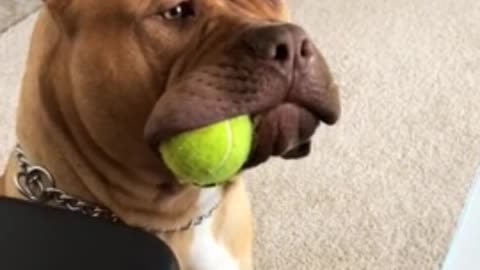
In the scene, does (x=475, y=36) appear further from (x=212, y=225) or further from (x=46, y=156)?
(x=46, y=156)

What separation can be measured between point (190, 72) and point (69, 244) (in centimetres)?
23

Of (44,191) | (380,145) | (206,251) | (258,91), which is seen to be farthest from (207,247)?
(380,145)

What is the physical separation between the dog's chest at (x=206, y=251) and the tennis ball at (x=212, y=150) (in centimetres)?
21

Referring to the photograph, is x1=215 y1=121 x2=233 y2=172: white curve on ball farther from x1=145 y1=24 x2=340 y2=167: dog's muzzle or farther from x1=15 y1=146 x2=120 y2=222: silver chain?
x1=15 y1=146 x2=120 y2=222: silver chain

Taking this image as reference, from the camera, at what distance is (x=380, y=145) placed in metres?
1.82

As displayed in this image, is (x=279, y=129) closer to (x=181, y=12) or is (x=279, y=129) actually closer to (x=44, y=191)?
(x=181, y=12)

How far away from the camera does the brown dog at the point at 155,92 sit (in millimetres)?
960

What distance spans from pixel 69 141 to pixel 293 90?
272mm

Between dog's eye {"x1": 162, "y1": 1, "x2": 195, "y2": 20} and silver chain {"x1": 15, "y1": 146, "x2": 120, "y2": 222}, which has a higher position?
dog's eye {"x1": 162, "y1": 1, "x2": 195, "y2": 20}

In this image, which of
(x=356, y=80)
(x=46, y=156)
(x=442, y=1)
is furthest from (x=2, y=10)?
(x=46, y=156)

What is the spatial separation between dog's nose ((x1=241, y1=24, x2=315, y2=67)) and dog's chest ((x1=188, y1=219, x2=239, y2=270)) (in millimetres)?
305

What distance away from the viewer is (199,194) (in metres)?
1.16

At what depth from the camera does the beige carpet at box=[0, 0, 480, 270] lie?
164 cm

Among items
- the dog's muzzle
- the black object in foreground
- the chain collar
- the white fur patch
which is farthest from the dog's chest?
the black object in foreground
